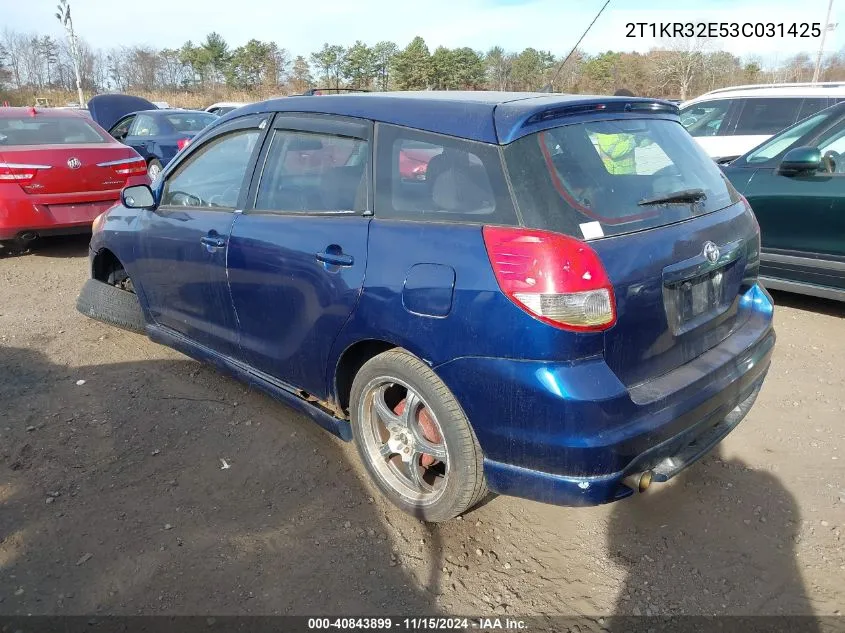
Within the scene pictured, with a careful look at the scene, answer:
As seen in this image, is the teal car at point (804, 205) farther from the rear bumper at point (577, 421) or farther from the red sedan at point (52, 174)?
the red sedan at point (52, 174)

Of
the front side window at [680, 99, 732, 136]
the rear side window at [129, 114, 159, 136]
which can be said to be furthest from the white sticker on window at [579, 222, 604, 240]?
the rear side window at [129, 114, 159, 136]

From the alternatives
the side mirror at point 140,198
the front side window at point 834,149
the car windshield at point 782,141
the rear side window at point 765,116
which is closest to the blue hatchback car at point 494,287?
the side mirror at point 140,198

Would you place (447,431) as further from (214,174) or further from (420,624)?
(214,174)

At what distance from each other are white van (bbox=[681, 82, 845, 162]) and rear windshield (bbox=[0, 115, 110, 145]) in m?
7.18

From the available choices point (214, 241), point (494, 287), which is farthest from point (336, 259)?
point (214, 241)

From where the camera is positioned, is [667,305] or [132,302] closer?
[667,305]

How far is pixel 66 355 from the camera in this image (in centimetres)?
442

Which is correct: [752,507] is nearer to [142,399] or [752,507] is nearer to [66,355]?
[142,399]

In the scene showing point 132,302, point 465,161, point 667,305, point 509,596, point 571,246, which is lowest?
point 509,596

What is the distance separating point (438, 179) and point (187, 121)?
10887 millimetres

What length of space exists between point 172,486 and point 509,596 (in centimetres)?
163

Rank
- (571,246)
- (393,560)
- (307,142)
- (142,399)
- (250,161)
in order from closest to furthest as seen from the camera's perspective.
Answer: (571,246)
(393,560)
(307,142)
(250,161)
(142,399)

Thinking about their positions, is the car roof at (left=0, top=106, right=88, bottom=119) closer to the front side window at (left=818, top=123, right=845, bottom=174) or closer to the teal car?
the teal car

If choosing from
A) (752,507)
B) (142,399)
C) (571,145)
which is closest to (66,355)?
(142,399)
